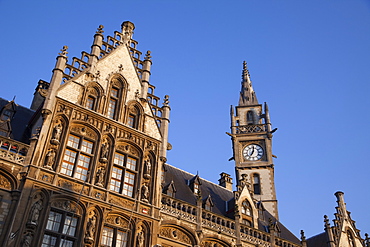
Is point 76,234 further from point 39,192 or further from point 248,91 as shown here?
point 248,91

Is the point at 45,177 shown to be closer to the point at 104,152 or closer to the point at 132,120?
the point at 104,152

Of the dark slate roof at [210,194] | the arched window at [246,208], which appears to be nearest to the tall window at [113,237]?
the dark slate roof at [210,194]

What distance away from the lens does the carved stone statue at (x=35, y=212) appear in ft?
62.5

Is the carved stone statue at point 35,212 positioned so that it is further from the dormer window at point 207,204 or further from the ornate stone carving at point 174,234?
the dormer window at point 207,204

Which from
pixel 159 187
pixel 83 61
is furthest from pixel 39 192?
pixel 83 61

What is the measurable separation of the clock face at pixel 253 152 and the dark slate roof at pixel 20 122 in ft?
69.1

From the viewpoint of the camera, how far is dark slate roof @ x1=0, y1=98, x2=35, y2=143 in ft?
76.7

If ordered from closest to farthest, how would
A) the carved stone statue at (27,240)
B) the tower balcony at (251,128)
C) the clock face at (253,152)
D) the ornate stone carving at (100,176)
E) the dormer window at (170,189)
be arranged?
the carved stone statue at (27,240), the ornate stone carving at (100,176), the dormer window at (170,189), the clock face at (253,152), the tower balcony at (251,128)

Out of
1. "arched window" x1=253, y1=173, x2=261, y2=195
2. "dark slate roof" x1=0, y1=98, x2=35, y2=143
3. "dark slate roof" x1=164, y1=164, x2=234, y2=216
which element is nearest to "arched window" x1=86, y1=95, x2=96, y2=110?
"dark slate roof" x1=0, y1=98, x2=35, y2=143

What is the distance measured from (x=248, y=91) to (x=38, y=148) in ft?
102

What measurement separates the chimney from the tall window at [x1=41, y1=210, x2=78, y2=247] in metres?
18.5

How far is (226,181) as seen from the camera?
37.2 meters

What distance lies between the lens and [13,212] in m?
18.9

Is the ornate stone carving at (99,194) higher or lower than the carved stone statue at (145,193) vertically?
lower
